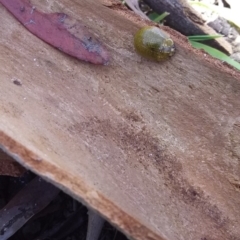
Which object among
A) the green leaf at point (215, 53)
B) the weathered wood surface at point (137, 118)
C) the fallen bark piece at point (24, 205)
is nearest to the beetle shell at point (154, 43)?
the weathered wood surface at point (137, 118)

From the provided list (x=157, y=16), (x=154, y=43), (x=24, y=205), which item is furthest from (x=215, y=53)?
(x=24, y=205)

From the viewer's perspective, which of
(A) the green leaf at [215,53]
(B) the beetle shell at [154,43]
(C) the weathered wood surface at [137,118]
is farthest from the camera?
(A) the green leaf at [215,53]

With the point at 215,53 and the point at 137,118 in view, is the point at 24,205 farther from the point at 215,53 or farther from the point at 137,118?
the point at 215,53

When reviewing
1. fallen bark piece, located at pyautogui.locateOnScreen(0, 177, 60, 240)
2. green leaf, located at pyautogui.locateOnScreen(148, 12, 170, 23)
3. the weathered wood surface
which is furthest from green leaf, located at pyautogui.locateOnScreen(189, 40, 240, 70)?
Answer: fallen bark piece, located at pyautogui.locateOnScreen(0, 177, 60, 240)

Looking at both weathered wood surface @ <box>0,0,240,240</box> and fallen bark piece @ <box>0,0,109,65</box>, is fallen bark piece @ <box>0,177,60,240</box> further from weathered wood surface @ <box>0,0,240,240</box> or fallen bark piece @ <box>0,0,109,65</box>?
fallen bark piece @ <box>0,0,109,65</box>

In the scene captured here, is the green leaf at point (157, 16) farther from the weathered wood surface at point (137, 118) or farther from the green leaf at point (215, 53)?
the weathered wood surface at point (137, 118)
